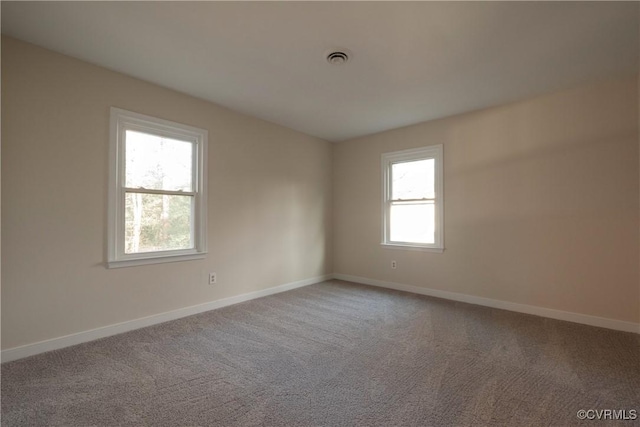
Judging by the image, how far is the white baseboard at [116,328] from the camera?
7.63 ft

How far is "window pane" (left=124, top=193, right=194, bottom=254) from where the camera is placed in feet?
9.73

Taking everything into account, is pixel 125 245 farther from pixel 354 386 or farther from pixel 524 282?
pixel 524 282

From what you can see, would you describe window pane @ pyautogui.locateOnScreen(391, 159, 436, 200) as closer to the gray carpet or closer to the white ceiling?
the white ceiling

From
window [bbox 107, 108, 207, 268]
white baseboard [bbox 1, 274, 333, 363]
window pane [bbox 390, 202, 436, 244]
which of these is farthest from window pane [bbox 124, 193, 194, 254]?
window pane [bbox 390, 202, 436, 244]

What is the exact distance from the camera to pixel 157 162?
10.4 ft

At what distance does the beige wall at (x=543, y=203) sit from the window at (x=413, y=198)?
0.13 m

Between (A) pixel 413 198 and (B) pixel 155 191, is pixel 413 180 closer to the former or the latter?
(A) pixel 413 198

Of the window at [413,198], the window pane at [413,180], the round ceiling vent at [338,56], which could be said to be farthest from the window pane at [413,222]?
the round ceiling vent at [338,56]

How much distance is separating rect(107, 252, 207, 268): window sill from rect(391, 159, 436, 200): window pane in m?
2.94

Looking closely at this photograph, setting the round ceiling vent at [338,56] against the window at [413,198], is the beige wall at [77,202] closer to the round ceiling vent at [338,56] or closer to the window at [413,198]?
the round ceiling vent at [338,56]

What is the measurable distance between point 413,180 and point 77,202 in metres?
4.00

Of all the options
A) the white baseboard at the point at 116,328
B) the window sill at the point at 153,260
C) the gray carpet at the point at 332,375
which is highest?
the window sill at the point at 153,260

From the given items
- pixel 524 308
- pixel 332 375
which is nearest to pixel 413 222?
pixel 524 308

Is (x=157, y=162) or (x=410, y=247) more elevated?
Result: (x=157, y=162)
